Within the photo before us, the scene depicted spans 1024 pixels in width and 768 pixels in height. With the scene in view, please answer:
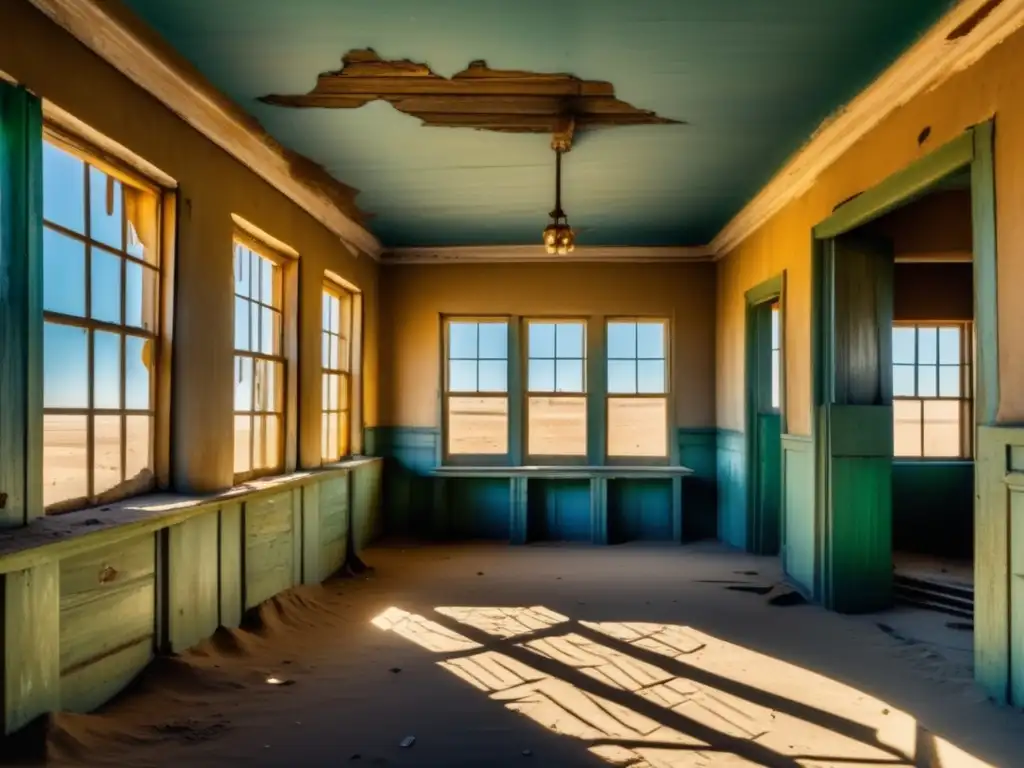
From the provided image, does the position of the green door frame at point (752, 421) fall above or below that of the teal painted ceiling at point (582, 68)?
below

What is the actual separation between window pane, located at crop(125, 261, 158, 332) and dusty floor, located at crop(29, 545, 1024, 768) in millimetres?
1671

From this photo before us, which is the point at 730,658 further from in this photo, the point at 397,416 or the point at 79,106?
the point at 397,416

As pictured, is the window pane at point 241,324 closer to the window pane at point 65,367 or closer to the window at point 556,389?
the window pane at point 65,367

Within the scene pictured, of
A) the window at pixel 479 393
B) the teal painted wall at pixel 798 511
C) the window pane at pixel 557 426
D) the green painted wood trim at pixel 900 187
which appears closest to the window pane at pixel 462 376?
the window at pixel 479 393

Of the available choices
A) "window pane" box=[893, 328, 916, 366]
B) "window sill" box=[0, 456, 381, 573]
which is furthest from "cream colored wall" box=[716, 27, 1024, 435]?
"window sill" box=[0, 456, 381, 573]

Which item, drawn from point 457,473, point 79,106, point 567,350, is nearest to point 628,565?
point 457,473

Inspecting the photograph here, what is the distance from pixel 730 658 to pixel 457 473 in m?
4.02

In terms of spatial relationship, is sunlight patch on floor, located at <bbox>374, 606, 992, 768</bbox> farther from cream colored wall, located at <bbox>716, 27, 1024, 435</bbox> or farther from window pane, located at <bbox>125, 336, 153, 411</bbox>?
window pane, located at <bbox>125, 336, 153, 411</bbox>

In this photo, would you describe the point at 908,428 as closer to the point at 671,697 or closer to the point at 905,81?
the point at 905,81

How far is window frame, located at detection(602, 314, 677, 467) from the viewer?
773 cm

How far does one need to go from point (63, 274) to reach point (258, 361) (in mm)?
1925

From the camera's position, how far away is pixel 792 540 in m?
5.44

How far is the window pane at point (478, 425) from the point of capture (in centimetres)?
783

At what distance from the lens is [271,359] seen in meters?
5.12
